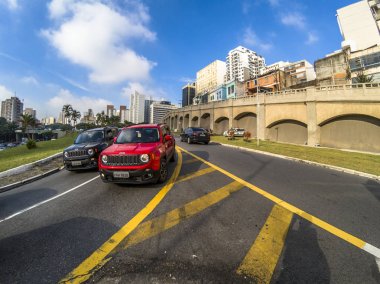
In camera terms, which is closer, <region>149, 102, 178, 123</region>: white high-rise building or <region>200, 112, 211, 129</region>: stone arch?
<region>200, 112, 211, 129</region>: stone arch

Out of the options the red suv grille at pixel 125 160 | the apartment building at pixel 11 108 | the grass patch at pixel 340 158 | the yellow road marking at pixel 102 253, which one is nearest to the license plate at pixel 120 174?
the red suv grille at pixel 125 160

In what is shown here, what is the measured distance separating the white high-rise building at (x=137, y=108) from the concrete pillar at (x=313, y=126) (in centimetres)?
13559

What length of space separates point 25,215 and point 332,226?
21.6 ft

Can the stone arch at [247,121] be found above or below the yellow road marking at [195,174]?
above

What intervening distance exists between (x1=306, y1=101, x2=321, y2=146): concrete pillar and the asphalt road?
857 inches

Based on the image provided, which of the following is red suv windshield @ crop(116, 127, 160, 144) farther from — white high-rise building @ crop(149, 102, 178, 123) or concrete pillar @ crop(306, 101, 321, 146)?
white high-rise building @ crop(149, 102, 178, 123)

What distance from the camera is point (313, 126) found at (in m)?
24.1

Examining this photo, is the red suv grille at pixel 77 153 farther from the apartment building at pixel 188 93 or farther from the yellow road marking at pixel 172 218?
the apartment building at pixel 188 93

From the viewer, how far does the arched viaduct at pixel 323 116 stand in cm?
2002

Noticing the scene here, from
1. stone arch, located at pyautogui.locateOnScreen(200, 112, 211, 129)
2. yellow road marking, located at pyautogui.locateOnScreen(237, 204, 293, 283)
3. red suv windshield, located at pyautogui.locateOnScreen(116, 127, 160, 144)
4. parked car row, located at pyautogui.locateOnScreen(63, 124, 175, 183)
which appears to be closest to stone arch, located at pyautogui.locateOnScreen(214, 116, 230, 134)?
stone arch, located at pyautogui.locateOnScreen(200, 112, 211, 129)

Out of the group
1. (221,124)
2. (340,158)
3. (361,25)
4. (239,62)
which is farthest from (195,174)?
(239,62)

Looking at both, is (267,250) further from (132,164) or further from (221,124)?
(221,124)

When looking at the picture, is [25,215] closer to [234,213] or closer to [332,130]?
[234,213]

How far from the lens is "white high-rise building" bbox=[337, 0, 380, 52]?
134 feet
